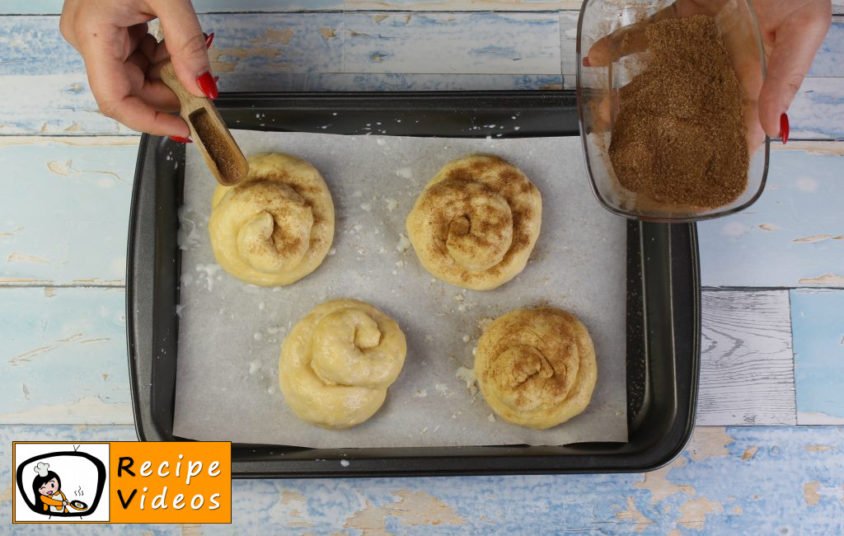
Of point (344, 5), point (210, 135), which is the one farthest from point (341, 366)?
point (344, 5)

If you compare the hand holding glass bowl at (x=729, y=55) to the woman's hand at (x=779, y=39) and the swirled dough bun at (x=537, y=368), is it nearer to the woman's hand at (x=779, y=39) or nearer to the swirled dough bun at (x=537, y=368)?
the woman's hand at (x=779, y=39)

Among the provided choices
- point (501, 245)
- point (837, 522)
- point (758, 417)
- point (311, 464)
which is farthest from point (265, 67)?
point (837, 522)

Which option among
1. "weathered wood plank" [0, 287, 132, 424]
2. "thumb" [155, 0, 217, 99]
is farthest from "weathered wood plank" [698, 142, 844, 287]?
"weathered wood plank" [0, 287, 132, 424]

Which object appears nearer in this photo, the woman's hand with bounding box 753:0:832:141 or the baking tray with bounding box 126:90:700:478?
the woman's hand with bounding box 753:0:832:141

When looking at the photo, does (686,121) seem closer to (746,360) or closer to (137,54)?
(746,360)

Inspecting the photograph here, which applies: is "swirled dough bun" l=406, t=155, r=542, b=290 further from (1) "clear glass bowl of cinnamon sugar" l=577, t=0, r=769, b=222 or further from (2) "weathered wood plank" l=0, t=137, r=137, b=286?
(2) "weathered wood plank" l=0, t=137, r=137, b=286

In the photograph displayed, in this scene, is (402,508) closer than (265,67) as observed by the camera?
Yes

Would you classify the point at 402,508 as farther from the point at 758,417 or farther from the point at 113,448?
the point at 758,417
